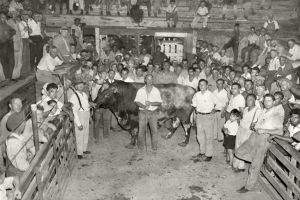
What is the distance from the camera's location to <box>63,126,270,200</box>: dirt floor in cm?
782

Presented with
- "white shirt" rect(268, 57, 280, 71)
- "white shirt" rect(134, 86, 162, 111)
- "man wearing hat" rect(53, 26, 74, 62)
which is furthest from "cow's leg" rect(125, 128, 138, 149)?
"white shirt" rect(268, 57, 280, 71)

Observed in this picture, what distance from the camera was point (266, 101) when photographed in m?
7.29

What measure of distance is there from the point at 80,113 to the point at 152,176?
101 inches

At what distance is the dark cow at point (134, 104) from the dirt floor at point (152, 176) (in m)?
0.80

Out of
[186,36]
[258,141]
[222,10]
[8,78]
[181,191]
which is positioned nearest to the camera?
[258,141]

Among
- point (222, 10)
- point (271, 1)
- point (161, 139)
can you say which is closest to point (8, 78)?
point (161, 139)

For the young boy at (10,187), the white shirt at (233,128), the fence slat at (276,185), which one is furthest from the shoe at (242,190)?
the young boy at (10,187)

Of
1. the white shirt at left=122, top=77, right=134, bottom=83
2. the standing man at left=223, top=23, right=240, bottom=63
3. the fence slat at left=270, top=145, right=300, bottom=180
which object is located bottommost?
the fence slat at left=270, top=145, right=300, bottom=180

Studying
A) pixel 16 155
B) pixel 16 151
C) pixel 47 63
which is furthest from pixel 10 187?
pixel 47 63

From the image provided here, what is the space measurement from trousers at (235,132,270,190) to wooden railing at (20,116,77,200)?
3991 millimetres

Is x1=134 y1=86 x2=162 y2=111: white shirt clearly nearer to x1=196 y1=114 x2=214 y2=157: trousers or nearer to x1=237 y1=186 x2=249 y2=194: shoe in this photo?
x1=196 y1=114 x2=214 y2=157: trousers

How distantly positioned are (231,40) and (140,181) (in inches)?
562

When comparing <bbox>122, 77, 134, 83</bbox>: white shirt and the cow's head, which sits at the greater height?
<bbox>122, 77, 134, 83</bbox>: white shirt

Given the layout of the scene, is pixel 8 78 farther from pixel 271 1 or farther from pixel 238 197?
pixel 271 1
